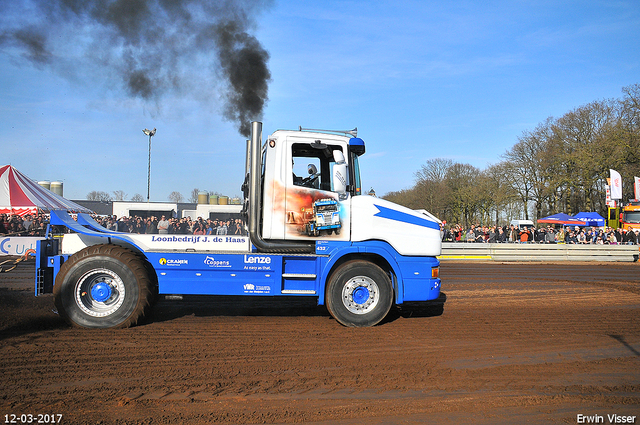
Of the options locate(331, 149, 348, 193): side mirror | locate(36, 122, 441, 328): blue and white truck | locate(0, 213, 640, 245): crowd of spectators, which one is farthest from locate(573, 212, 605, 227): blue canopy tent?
locate(331, 149, 348, 193): side mirror

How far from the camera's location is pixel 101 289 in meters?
6.79

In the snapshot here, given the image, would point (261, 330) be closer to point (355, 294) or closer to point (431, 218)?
point (355, 294)

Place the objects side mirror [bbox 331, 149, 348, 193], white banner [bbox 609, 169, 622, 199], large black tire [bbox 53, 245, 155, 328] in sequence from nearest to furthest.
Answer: large black tire [bbox 53, 245, 155, 328], side mirror [bbox 331, 149, 348, 193], white banner [bbox 609, 169, 622, 199]

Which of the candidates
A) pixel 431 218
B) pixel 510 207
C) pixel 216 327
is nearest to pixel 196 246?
pixel 216 327

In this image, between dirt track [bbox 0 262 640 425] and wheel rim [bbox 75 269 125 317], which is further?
wheel rim [bbox 75 269 125 317]

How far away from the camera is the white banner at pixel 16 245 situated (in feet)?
61.3

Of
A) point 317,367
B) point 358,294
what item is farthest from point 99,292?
point 358,294

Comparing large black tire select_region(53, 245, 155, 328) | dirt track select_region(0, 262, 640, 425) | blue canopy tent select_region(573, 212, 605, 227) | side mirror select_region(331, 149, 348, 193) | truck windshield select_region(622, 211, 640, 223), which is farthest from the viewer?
blue canopy tent select_region(573, 212, 605, 227)

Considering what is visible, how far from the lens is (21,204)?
22.1 meters

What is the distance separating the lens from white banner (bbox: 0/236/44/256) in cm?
1867

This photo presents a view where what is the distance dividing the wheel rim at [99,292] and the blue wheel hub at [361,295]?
3.51m

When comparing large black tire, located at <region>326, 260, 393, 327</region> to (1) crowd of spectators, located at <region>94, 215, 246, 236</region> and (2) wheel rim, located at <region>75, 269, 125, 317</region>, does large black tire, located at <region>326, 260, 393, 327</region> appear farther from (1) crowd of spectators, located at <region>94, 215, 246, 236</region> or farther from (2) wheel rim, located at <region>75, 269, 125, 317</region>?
(2) wheel rim, located at <region>75, 269, 125, 317</region>

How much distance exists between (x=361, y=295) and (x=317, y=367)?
2041mm

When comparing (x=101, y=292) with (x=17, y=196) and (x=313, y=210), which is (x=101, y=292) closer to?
(x=313, y=210)
